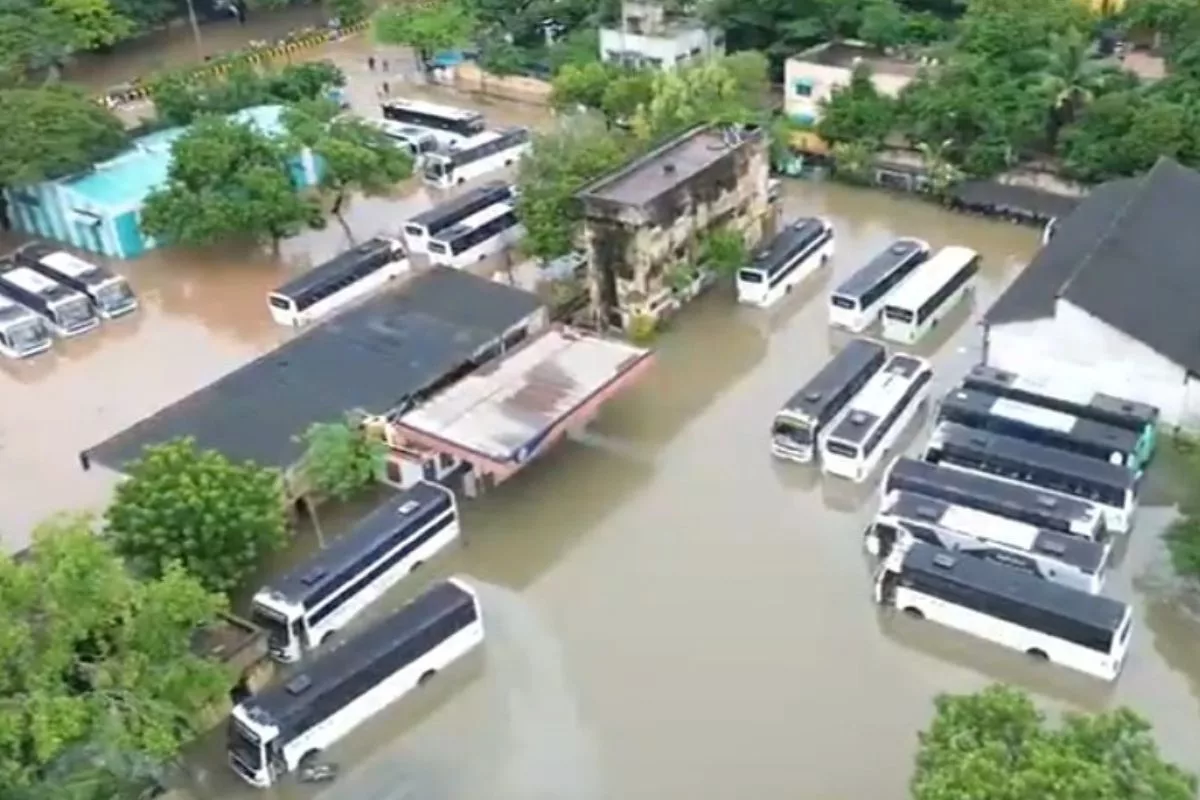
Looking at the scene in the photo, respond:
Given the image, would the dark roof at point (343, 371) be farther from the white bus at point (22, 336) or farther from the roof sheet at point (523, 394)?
the white bus at point (22, 336)

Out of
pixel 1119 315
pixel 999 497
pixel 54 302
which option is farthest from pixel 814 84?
pixel 54 302

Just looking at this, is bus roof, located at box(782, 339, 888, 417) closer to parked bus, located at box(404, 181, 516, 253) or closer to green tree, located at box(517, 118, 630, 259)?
green tree, located at box(517, 118, 630, 259)

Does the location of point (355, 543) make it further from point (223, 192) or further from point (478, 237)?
point (223, 192)

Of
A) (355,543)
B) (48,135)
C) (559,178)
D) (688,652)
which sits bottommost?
(688,652)

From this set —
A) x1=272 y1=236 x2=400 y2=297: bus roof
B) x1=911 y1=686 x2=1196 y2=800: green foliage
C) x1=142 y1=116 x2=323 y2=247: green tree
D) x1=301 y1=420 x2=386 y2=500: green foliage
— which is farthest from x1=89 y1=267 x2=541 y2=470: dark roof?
x1=911 y1=686 x2=1196 y2=800: green foliage

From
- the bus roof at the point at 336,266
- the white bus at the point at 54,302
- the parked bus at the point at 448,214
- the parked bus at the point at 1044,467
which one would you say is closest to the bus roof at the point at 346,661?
the parked bus at the point at 1044,467
